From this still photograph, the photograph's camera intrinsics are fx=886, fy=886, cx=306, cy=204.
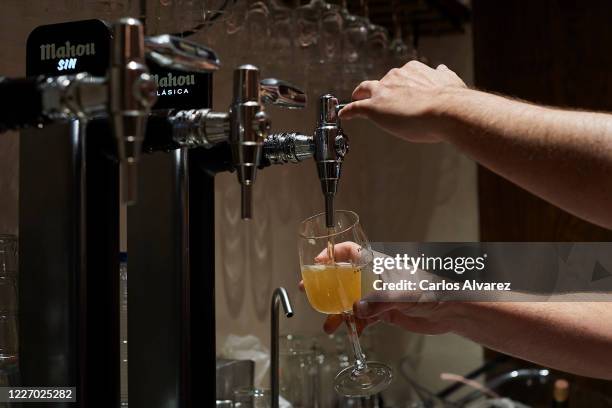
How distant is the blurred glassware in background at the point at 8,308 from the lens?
3.83ft

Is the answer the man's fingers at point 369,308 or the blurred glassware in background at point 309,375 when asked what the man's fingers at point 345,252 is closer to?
the man's fingers at point 369,308

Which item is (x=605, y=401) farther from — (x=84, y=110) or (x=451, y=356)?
(x=84, y=110)

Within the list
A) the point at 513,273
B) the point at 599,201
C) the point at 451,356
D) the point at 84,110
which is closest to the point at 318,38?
the point at 513,273

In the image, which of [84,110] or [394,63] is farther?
[394,63]

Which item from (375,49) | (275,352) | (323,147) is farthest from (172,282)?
(375,49)

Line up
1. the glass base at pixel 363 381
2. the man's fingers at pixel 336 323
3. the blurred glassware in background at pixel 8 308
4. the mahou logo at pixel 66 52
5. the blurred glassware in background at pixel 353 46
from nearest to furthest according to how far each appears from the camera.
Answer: the mahou logo at pixel 66 52 < the blurred glassware in background at pixel 8 308 < the glass base at pixel 363 381 < the man's fingers at pixel 336 323 < the blurred glassware in background at pixel 353 46

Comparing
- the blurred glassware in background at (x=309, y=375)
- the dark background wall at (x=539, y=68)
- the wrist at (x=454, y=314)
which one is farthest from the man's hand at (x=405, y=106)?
the dark background wall at (x=539, y=68)

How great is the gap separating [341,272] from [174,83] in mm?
352

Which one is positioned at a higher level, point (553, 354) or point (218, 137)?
point (218, 137)

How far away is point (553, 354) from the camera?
1.64 meters

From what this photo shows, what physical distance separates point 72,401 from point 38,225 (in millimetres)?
203

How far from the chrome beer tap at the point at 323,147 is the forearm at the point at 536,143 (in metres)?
0.14

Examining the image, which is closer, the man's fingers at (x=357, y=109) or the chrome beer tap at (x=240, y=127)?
the chrome beer tap at (x=240, y=127)

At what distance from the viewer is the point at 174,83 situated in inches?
47.0
